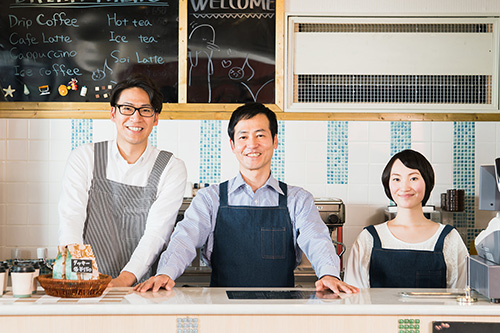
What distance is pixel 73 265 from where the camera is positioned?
6.24 feet

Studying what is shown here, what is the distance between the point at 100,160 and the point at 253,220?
0.83 m

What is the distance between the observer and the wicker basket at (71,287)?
1899 mm

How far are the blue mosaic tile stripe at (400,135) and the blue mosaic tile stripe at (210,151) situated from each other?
52.9 inches

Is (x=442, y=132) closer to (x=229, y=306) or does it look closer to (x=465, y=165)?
(x=465, y=165)

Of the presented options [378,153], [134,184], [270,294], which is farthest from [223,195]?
[378,153]

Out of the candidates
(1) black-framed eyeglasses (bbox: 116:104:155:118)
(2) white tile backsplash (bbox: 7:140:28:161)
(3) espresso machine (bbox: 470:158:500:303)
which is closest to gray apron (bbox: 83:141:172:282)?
(1) black-framed eyeglasses (bbox: 116:104:155:118)

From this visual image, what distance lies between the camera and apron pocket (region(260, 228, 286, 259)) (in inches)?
99.0

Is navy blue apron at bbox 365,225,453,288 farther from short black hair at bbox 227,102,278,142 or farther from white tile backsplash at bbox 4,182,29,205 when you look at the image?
white tile backsplash at bbox 4,182,29,205

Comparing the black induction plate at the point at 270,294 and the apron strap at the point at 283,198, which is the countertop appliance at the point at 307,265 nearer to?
the apron strap at the point at 283,198

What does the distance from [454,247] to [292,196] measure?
74 centimetres

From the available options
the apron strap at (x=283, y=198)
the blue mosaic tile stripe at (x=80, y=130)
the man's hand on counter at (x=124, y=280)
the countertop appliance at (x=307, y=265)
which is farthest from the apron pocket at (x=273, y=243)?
the blue mosaic tile stripe at (x=80, y=130)

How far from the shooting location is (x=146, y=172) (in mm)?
2814

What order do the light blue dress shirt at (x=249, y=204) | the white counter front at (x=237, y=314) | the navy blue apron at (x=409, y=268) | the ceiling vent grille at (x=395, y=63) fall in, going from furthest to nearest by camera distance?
the ceiling vent grille at (x=395, y=63)
the navy blue apron at (x=409, y=268)
the light blue dress shirt at (x=249, y=204)
the white counter front at (x=237, y=314)

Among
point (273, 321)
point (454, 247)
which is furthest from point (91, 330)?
point (454, 247)
